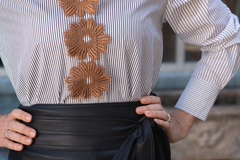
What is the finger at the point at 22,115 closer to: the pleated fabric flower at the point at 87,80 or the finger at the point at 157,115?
the pleated fabric flower at the point at 87,80

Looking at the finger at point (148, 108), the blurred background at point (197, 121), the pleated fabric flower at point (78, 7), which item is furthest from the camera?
the blurred background at point (197, 121)

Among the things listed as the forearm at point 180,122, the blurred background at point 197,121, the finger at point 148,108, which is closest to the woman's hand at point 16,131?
the finger at point 148,108

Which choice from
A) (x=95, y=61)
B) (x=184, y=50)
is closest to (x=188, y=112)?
(x=95, y=61)

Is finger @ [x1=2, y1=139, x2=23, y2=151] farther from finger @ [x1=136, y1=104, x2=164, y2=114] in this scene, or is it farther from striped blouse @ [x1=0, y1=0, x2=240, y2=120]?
finger @ [x1=136, y1=104, x2=164, y2=114]

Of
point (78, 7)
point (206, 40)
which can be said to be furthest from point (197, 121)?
point (78, 7)

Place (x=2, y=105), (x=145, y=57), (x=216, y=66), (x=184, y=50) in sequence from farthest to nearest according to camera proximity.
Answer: (x=184, y=50), (x=2, y=105), (x=216, y=66), (x=145, y=57)

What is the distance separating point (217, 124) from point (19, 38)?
2.32 meters

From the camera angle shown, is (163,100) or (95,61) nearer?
(95,61)

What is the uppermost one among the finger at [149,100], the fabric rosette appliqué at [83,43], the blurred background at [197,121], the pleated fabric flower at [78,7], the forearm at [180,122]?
the pleated fabric flower at [78,7]

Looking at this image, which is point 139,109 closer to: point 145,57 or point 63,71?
point 145,57

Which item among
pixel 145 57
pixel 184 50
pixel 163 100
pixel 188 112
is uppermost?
pixel 145 57

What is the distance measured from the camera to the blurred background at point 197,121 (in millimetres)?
2691

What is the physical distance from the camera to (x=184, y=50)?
2.92 m

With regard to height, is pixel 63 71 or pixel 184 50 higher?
pixel 63 71
